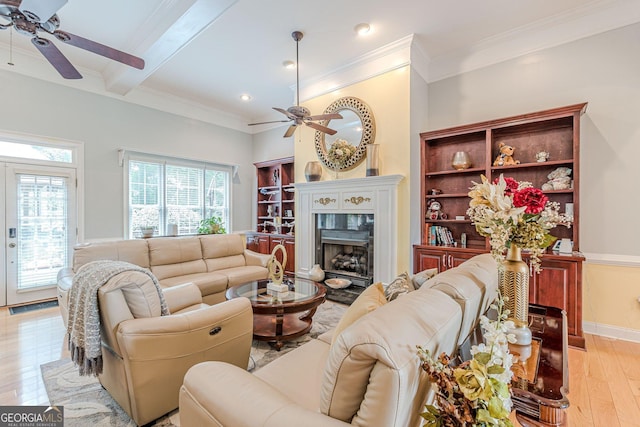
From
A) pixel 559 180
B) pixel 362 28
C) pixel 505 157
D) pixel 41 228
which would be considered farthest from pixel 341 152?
pixel 41 228

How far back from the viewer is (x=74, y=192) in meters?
4.39

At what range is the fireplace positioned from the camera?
4.12 metres

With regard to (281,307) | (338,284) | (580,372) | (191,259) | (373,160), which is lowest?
(580,372)

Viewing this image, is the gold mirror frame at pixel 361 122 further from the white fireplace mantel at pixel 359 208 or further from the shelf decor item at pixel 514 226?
the shelf decor item at pixel 514 226

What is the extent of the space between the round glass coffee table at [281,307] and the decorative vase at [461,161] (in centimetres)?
234

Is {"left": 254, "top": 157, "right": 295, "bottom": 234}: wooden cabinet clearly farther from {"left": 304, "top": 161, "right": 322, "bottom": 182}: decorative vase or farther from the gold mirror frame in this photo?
the gold mirror frame

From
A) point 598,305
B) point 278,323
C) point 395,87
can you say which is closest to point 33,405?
point 278,323

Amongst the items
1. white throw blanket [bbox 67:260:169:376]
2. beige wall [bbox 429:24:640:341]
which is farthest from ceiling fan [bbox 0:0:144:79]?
beige wall [bbox 429:24:640:341]

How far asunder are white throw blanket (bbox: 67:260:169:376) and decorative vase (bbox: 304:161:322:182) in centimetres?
317

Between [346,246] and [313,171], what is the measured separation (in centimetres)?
130

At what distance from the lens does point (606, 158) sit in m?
3.05

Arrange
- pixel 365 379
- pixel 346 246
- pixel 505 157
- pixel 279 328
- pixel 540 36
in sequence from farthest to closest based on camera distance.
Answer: pixel 346 246
pixel 505 157
pixel 540 36
pixel 279 328
pixel 365 379

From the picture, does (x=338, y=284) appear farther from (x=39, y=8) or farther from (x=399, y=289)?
Answer: (x=39, y=8)

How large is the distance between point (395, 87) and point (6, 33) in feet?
16.0
